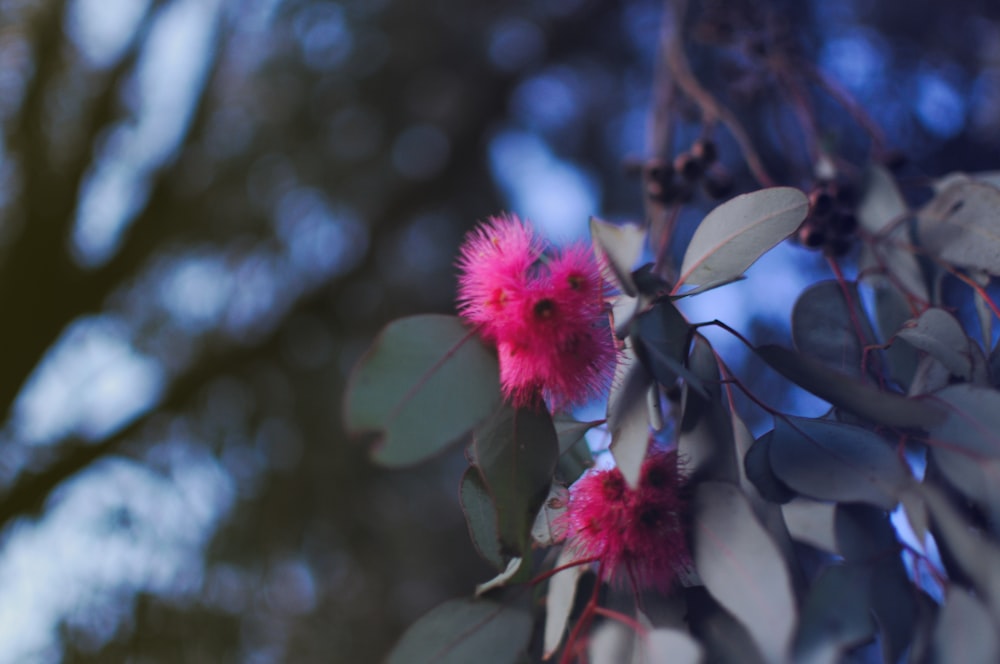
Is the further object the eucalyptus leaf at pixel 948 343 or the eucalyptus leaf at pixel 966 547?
the eucalyptus leaf at pixel 948 343

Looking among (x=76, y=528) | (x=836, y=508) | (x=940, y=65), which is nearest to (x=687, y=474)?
(x=836, y=508)

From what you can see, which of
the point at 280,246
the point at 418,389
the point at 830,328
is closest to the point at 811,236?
the point at 830,328

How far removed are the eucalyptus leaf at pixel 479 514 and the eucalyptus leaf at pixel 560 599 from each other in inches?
2.0

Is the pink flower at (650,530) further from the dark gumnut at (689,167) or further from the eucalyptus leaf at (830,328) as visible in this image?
the dark gumnut at (689,167)

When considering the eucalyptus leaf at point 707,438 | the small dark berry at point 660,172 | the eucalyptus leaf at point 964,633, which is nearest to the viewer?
the eucalyptus leaf at point 964,633

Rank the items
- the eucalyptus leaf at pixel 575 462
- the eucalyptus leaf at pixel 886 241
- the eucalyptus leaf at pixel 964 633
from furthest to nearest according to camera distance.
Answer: the eucalyptus leaf at pixel 886 241 → the eucalyptus leaf at pixel 575 462 → the eucalyptus leaf at pixel 964 633

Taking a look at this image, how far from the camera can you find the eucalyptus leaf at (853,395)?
500 millimetres

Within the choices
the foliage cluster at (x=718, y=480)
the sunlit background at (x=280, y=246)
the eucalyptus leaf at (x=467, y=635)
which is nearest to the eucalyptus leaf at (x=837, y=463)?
the foliage cluster at (x=718, y=480)

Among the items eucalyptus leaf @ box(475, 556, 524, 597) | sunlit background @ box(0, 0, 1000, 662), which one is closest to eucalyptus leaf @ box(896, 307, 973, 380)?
eucalyptus leaf @ box(475, 556, 524, 597)

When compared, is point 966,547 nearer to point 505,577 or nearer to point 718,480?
point 718,480

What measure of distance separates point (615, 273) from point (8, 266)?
2.35 m

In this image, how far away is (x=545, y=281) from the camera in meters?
0.56

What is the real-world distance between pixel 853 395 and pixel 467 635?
0.31 meters

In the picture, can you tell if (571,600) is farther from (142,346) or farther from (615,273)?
(142,346)
